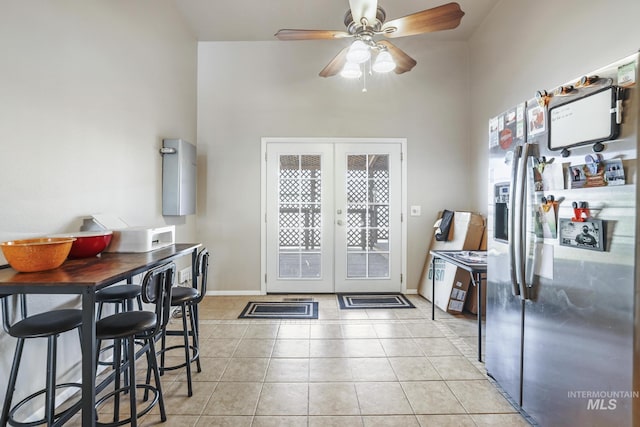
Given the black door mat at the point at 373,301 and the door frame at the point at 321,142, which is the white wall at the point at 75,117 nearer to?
the door frame at the point at 321,142

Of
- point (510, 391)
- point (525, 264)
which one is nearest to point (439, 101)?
point (525, 264)

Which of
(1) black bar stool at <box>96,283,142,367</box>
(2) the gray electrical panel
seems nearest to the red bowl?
(1) black bar stool at <box>96,283,142,367</box>

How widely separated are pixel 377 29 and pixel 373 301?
291 centimetres

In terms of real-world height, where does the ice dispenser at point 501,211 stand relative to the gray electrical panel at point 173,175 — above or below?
below

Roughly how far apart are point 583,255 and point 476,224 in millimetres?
2296

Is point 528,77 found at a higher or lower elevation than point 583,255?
higher

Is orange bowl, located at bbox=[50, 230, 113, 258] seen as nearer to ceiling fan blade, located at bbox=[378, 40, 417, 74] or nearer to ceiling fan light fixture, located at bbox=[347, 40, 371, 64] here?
ceiling fan light fixture, located at bbox=[347, 40, 371, 64]

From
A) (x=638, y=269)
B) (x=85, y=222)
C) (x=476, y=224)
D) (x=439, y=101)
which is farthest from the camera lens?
(x=439, y=101)

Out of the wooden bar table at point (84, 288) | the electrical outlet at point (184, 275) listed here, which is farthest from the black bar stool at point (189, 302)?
the electrical outlet at point (184, 275)

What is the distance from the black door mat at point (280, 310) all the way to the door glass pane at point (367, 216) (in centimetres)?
81

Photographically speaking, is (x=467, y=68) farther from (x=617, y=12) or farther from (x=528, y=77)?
(x=617, y=12)

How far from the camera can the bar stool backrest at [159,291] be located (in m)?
1.55

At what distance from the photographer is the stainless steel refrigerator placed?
1.18 metres

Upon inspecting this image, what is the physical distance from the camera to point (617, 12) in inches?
80.4
